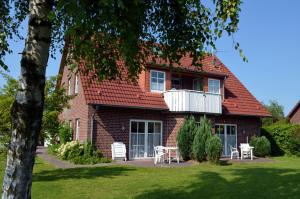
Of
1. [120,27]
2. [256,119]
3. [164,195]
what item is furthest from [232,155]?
[120,27]

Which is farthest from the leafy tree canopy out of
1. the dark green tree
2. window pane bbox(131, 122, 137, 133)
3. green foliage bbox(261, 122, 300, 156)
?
green foliage bbox(261, 122, 300, 156)

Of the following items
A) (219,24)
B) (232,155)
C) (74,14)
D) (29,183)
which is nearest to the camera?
(74,14)

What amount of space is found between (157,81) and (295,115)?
3239 cm

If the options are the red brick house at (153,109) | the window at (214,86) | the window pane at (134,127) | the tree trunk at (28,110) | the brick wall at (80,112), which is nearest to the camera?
the tree trunk at (28,110)

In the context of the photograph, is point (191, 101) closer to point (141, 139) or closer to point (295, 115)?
point (141, 139)

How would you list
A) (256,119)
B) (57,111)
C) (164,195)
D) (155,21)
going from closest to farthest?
(155,21)
(164,195)
(57,111)
(256,119)

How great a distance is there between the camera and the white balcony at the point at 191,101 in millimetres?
21406

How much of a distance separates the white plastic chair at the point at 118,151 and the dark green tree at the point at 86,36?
40.7 ft

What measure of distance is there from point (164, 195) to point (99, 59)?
3982 mm

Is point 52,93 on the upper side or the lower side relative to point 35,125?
upper

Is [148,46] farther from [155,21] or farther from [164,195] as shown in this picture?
[164,195]

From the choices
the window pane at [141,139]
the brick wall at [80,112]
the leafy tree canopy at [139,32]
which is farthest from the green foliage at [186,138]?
the leafy tree canopy at [139,32]

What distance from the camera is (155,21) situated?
7.34 meters

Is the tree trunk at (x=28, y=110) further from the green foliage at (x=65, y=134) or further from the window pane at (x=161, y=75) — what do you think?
the green foliage at (x=65, y=134)
